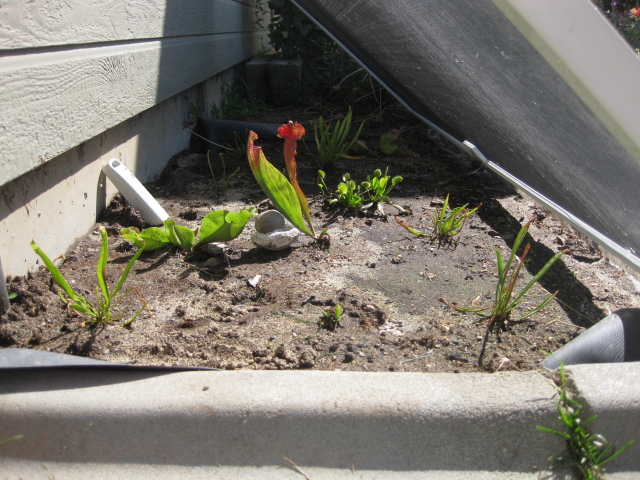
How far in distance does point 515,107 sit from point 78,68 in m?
1.53

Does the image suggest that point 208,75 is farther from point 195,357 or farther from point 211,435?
point 211,435

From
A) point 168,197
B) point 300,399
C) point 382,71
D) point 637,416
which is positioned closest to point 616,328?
point 637,416

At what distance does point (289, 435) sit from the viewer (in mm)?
1213

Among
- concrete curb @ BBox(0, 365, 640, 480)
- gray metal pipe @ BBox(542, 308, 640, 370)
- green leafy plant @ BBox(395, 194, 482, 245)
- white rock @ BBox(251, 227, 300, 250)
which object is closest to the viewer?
concrete curb @ BBox(0, 365, 640, 480)

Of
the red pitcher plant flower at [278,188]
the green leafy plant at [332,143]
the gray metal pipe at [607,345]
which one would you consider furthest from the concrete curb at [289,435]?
the green leafy plant at [332,143]

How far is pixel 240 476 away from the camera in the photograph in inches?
47.0

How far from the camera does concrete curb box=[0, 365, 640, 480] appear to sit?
3.95 ft

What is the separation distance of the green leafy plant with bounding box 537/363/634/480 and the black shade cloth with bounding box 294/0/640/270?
0.56 metres

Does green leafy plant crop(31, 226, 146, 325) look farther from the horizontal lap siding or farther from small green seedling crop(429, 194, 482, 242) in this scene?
small green seedling crop(429, 194, 482, 242)

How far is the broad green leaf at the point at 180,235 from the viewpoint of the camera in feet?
6.54

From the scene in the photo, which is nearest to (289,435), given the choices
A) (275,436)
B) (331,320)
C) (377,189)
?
(275,436)

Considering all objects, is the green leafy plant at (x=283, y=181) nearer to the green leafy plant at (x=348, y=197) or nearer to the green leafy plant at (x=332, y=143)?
the green leafy plant at (x=348, y=197)

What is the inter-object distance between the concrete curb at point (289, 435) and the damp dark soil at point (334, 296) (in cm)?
24

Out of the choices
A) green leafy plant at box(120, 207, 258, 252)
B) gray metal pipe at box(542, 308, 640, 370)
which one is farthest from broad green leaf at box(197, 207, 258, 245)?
gray metal pipe at box(542, 308, 640, 370)
